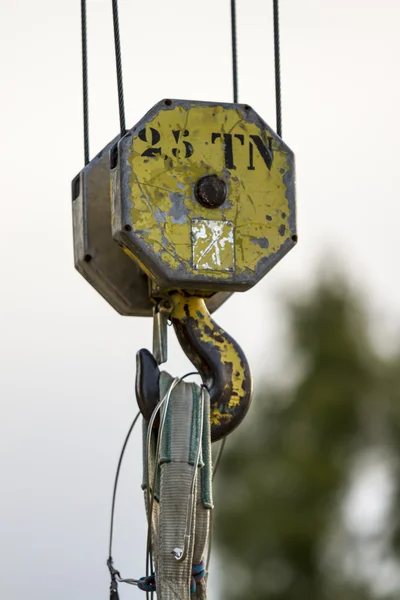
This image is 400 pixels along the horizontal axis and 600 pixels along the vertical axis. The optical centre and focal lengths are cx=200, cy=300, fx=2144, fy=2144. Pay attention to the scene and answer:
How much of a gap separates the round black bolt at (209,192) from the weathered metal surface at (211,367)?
0.17m

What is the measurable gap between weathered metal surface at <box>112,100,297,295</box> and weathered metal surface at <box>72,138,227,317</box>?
17cm

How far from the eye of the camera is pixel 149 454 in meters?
3.41

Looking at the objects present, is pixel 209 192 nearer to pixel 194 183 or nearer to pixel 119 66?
pixel 194 183

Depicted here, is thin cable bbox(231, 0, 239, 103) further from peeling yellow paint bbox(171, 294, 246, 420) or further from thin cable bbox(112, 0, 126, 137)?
peeling yellow paint bbox(171, 294, 246, 420)

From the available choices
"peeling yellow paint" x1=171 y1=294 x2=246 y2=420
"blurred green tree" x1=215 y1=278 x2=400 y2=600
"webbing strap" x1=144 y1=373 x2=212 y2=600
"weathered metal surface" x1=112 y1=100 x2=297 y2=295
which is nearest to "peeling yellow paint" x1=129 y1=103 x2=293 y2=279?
"weathered metal surface" x1=112 y1=100 x2=297 y2=295

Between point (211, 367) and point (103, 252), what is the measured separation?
0.32 metres

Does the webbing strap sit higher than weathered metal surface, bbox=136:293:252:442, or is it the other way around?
weathered metal surface, bbox=136:293:252:442

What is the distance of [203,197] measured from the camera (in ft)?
11.3

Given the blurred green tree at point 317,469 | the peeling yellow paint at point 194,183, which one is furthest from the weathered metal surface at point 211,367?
the blurred green tree at point 317,469

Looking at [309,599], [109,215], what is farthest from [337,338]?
[109,215]

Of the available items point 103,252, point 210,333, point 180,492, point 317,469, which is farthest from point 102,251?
point 317,469

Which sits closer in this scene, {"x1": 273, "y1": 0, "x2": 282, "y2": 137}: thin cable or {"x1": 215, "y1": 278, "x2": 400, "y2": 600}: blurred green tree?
{"x1": 273, "y1": 0, "x2": 282, "y2": 137}: thin cable

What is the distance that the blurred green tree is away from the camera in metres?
18.7

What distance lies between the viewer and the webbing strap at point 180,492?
131 inches
